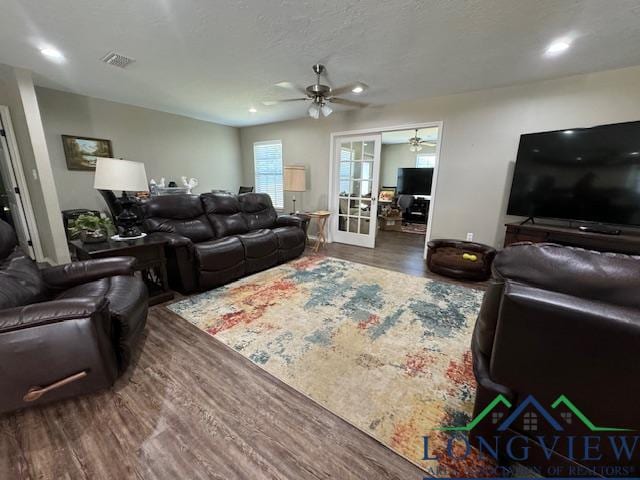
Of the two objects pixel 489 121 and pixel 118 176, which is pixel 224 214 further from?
pixel 489 121

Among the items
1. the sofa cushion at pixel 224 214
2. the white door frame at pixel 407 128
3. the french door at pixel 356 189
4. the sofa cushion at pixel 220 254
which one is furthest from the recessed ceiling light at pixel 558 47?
the sofa cushion at pixel 224 214

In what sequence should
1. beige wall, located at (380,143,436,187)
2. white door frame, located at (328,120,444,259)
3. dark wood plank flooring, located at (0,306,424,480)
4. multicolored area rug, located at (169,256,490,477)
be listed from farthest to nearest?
1. beige wall, located at (380,143,436,187)
2. white door frame, located at (328,120,444,259)
3. multicolored area rug, located at (169,256,490,477)
4. dark wood plank flooring, located at (0,306,424,480)

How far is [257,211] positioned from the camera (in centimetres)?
405

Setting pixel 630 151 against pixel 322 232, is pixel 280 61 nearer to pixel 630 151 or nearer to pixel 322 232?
pixel 322 232

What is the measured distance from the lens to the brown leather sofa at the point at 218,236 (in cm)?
266

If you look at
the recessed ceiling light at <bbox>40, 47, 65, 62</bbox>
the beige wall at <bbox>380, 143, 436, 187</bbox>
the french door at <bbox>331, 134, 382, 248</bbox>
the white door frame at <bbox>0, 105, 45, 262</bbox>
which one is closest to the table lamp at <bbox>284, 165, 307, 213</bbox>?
the french door at <bbox>331, 134, 382, 248</bbox>

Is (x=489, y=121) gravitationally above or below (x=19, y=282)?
above

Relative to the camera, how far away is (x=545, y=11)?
1794 mm

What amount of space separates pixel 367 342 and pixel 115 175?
2.52 m

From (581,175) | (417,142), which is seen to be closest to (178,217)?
(581,175)

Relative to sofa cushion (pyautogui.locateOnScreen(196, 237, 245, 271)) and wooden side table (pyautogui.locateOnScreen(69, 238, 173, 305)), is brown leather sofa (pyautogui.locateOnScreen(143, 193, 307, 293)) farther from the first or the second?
wooden side table (pyautogui.locateOnScreen(69, 238, 173, 305))

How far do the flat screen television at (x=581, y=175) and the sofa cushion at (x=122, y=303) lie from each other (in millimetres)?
3997

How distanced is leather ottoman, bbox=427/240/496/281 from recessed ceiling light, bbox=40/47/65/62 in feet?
15.2

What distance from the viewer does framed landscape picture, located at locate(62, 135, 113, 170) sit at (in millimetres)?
3732
